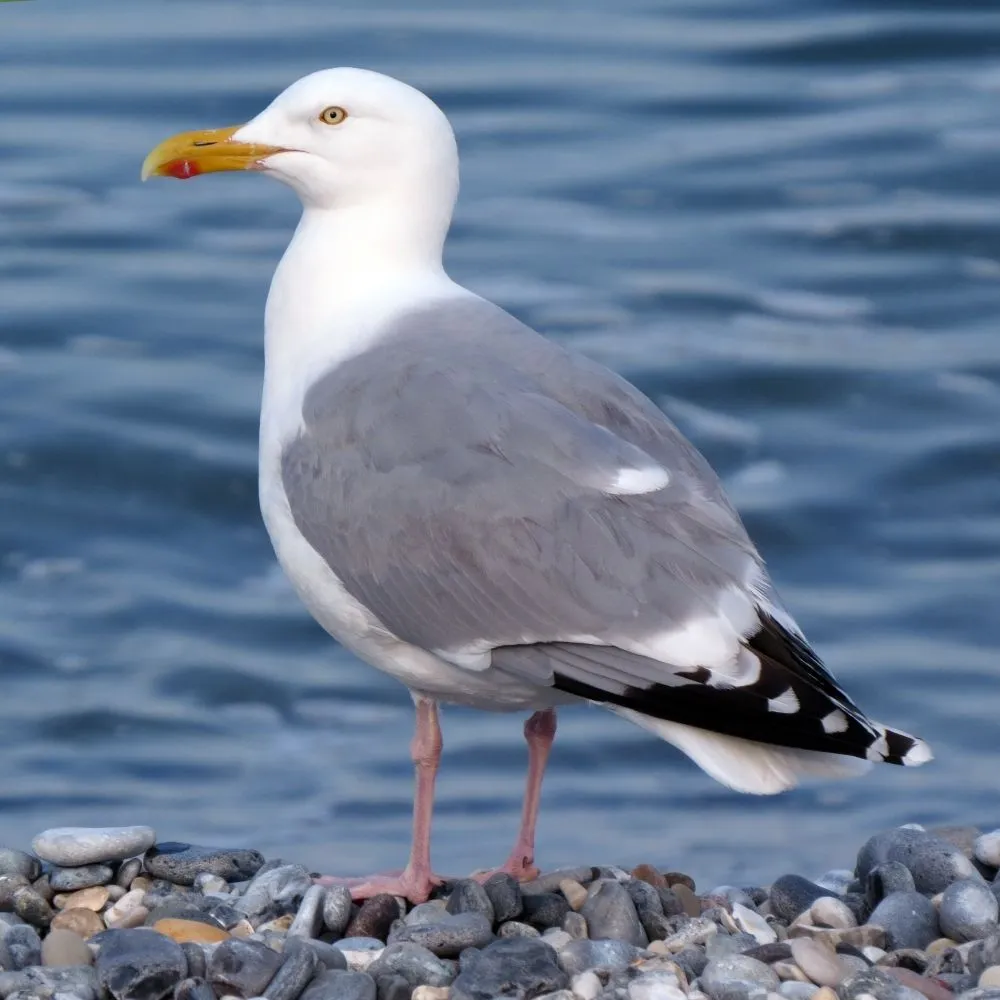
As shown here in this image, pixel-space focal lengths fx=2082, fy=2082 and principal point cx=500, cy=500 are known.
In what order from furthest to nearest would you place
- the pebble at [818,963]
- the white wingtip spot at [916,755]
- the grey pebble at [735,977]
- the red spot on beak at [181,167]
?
the red spot on beak at [181,167]
the white wingtip spot at [916,755]
the pebble at [818,963]
the grey pebble at [735,977]

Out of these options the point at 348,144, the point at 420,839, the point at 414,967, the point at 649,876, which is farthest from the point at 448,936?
the point at 348,144

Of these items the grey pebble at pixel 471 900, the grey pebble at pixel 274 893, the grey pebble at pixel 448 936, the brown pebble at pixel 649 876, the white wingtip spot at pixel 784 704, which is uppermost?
the white wingtip spot at pixel 784 704

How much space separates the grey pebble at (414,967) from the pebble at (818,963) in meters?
0.69

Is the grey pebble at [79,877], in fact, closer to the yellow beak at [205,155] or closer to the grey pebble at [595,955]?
the grey pebble at [595,955]

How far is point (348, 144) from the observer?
5191mm

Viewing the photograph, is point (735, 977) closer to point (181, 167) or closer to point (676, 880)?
point (676, 880)

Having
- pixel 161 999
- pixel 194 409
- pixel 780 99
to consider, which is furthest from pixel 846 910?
pixel 780 99

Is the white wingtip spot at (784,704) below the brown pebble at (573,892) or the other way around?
the other way around

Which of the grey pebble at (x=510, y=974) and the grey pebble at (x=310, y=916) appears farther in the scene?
the grey pebble at (x=310, y=916)

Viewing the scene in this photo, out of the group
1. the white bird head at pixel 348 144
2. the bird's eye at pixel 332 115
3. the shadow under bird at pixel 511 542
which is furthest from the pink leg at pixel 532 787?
the bird's eye at pixel 332 115

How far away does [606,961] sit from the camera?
4.18 meters

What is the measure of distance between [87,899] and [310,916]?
58cm

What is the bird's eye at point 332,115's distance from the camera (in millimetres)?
5219

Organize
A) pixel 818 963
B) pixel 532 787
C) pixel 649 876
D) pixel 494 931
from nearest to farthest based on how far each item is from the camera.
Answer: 1. pixel 818 963
2. pixel 494 931
3. pixel 649 876
4. pixel 532 787
